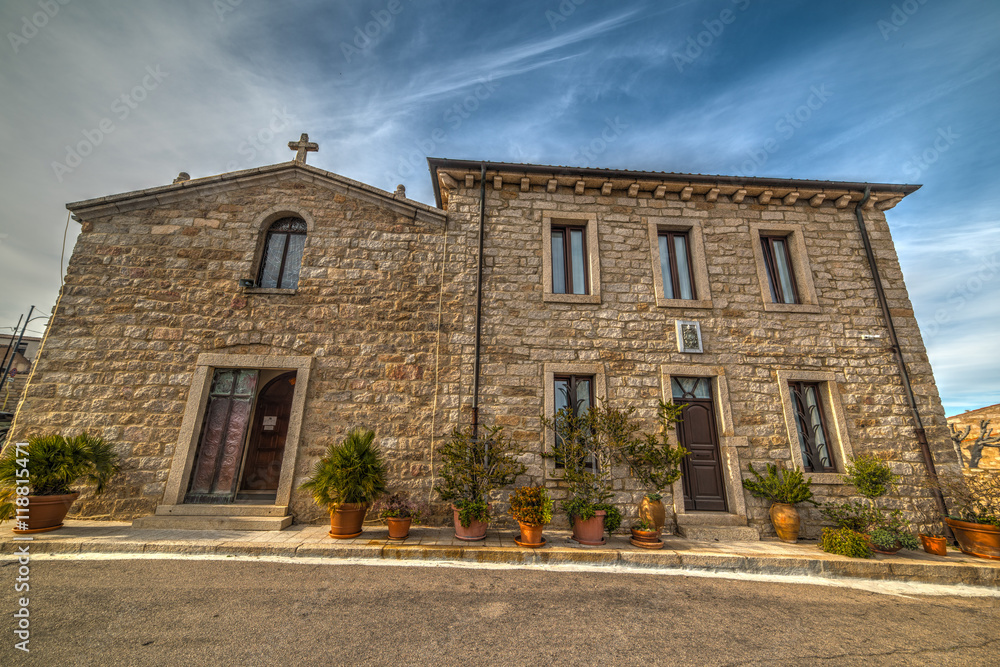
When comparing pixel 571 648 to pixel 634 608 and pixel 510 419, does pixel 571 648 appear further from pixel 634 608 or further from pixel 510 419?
pixel 510 419

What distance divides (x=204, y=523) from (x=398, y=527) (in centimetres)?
309

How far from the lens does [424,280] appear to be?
7352mm

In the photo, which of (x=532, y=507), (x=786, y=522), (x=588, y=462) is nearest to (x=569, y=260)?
(x=588, y=462)

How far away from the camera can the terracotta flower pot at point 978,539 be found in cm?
562

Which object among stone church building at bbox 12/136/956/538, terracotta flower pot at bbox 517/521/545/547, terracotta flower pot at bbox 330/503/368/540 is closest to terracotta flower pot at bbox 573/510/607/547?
terracotta flower pot at bbox 517/521/545/547

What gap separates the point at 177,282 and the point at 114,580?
4998 mm

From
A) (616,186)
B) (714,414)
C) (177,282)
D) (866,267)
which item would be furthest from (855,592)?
(177,282)

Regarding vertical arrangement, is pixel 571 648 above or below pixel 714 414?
below

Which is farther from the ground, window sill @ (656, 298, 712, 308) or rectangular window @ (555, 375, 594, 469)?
window sill @ (656, 298, 712, 308)

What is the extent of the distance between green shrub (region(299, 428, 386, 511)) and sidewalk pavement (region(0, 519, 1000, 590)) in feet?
1.79

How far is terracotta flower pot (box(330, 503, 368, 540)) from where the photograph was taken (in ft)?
17.8

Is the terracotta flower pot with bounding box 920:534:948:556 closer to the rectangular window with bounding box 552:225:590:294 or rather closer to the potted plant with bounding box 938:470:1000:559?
the potted plant with bounding box 938:470:1000:559

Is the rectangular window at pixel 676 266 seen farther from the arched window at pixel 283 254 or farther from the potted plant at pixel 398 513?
the arched window at pixel 283 254

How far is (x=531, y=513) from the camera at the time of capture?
5.45m
